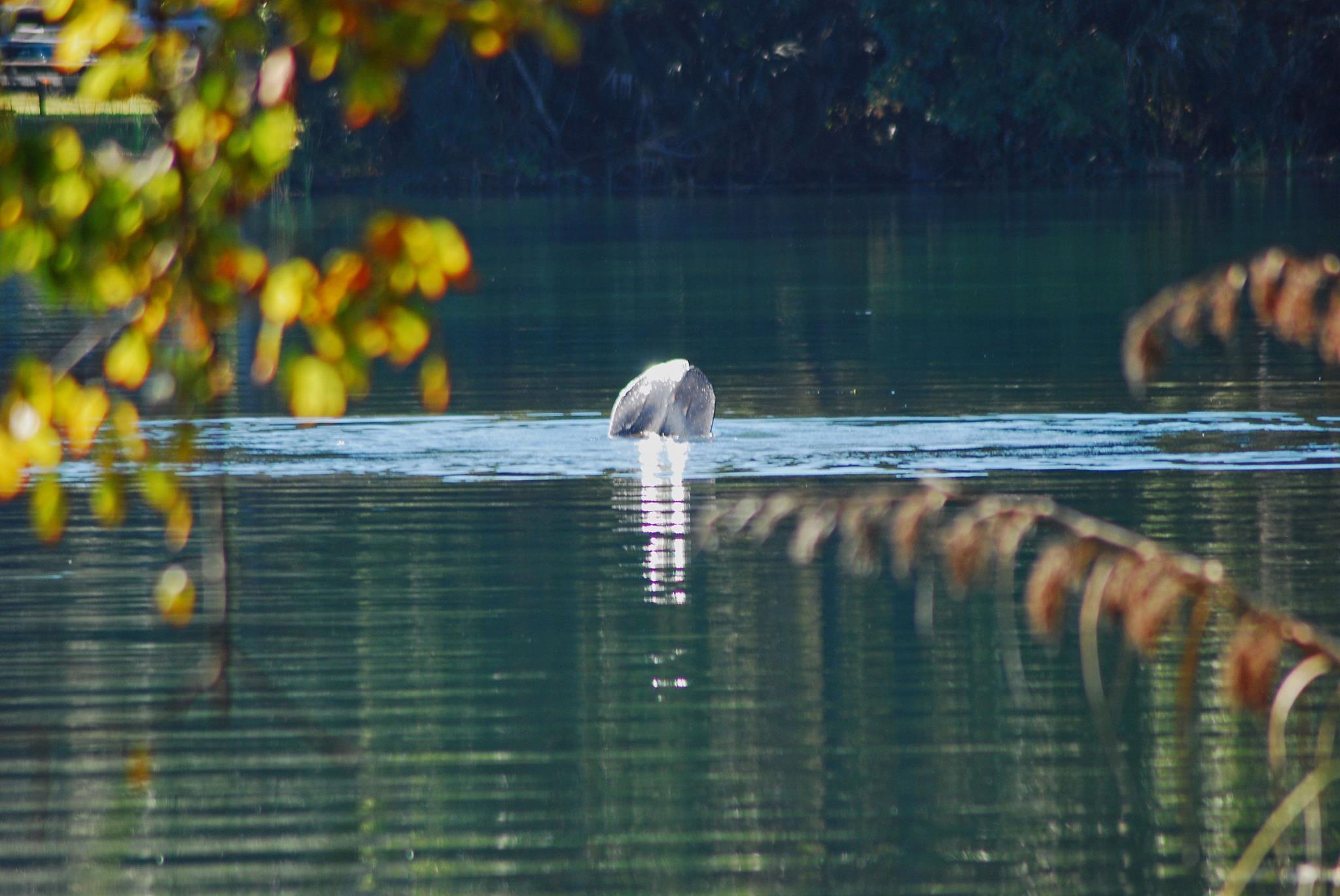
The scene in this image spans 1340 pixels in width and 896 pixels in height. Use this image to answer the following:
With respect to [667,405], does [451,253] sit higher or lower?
higher

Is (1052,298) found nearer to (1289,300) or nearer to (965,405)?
(965,405)

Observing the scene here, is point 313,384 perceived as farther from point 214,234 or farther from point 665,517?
point 665,517

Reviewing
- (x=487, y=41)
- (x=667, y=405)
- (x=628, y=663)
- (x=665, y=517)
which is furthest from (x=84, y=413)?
(x=667, y=405)

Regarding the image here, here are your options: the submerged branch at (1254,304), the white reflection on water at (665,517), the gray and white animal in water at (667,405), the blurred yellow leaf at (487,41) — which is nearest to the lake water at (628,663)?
the white reflection on water at (665,517)

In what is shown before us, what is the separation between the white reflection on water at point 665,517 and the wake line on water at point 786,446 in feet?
0.35

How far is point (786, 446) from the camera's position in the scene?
15.1 metres

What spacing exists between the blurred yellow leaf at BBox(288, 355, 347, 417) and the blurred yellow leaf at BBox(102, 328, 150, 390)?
0.60ft

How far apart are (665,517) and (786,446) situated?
255 cm

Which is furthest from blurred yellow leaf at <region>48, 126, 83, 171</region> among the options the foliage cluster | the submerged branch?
the submerged branch

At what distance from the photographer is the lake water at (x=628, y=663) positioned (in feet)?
22.0

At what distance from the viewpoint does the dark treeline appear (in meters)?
54.7

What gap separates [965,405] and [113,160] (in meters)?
14.7

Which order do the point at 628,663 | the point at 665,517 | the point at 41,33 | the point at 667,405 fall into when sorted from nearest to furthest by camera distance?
the point at 41,33 < the point at 628,663 < the point at 665,517 < the point at 667,405

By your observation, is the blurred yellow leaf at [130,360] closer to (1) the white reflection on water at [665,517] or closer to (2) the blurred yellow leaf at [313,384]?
(2) the blurred yellow leaf at [313,384]
